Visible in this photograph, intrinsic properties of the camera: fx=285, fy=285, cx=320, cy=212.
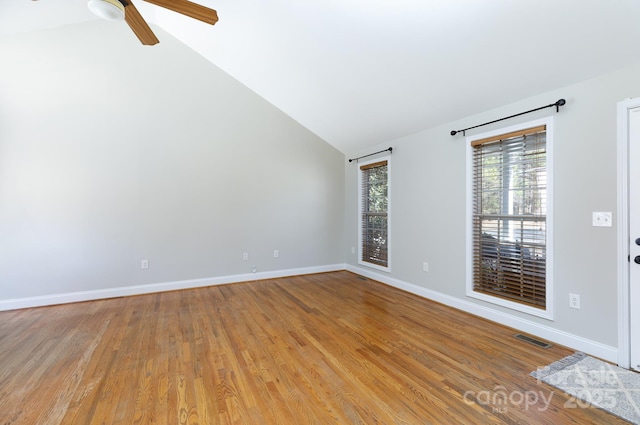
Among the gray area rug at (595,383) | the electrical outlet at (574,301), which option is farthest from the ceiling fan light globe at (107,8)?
the electrical outlet at (574,301)

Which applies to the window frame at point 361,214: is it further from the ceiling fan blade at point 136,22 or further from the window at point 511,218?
the ceiling fan blade at point 136,22

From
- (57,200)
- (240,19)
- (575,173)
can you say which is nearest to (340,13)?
(240,19)

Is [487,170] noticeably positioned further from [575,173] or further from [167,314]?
[167,314]

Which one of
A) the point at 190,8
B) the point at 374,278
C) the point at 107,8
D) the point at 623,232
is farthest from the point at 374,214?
the point at 107,8

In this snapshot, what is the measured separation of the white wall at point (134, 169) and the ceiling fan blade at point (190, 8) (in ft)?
8.11

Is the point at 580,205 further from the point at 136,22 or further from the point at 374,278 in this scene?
the point at 136,22

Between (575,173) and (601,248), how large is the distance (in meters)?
0.64

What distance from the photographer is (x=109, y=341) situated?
2.70 m

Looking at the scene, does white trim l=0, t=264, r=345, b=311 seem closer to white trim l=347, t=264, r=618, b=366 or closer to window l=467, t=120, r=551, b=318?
white trim l=347, t=264, r=618, b=366

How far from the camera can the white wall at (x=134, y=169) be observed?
364 cm

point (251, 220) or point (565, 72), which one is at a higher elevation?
point (565, 72)

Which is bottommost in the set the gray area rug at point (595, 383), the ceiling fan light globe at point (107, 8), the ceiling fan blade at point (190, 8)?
the gray area rug at point (595, 383)

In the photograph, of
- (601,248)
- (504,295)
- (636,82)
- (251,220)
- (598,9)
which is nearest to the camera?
(598,9)

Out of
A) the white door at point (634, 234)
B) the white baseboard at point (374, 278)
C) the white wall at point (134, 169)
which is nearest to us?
the white door at point (634, 234)
